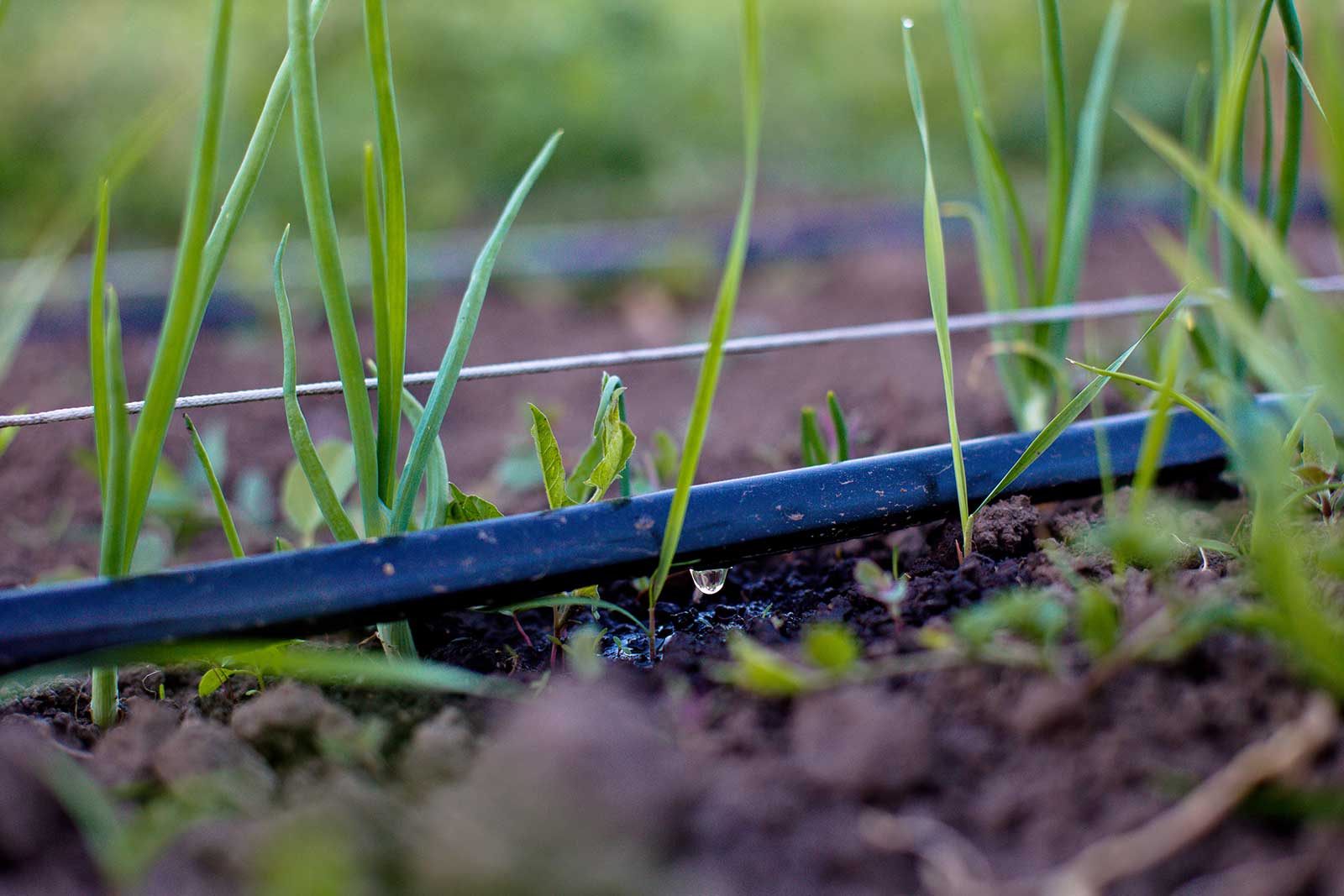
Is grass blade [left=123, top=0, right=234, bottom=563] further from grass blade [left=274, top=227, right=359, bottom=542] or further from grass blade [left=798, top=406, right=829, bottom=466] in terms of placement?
grass blade [left=798, top=406, right=829, bottom=466]

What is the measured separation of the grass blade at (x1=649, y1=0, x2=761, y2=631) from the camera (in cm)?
45

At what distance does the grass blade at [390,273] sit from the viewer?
0.60m

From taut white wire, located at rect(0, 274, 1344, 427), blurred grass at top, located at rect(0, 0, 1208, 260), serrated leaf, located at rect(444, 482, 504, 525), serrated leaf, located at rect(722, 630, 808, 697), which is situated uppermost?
blurred grass at top, located at rect(0, 0, 1208, 260)

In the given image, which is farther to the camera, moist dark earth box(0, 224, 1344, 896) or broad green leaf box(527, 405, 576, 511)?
broad green leaf box(527, 405, 576, 511)

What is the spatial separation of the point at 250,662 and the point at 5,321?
0.34m

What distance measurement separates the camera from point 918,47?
10.5 feet

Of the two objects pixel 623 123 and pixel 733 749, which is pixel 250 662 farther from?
pixel 623 123

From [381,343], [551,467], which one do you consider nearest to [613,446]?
[551,467]

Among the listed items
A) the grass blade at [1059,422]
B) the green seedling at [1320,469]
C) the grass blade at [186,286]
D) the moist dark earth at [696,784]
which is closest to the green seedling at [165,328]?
the grass blade at [186,286]

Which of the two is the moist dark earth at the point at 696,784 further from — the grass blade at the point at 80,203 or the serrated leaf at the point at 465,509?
the grass blade at the point at 80,203

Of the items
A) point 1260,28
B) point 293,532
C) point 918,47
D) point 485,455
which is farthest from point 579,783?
point 918,47

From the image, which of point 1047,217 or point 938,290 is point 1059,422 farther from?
point 1047,217

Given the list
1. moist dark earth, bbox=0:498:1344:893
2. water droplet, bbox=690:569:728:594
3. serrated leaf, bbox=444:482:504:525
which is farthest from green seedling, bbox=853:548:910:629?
serrated leaf, bbox=444:482:504:525

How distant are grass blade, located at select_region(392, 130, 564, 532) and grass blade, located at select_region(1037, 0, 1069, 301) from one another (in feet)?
1.45
